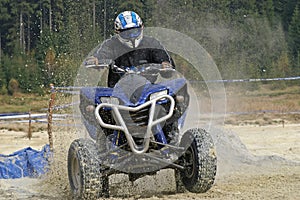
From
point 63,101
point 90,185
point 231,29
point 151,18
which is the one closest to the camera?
point 90,185

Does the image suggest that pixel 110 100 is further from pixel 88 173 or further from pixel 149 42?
pixel 149 42

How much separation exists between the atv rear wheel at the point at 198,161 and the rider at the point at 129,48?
0.91 metres

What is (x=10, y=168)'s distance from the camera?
377 inches

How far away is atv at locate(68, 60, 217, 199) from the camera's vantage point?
6211mm

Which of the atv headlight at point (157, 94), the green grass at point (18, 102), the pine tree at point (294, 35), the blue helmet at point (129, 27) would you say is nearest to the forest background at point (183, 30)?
the pine tree at point (294, 35)

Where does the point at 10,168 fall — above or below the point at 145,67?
below

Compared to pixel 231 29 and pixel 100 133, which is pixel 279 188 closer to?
pixel 100 133

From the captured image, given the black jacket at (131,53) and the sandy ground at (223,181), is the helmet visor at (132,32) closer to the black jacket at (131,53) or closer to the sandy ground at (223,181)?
the black jacket at (131,53)

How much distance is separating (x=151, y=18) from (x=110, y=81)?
28347mm

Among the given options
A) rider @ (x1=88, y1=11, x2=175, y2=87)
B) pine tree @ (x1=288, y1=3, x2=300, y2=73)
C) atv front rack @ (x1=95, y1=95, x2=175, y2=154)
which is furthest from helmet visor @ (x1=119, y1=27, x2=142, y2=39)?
pine tree @ (x1=288, y1=3, x2=300, y2=73)

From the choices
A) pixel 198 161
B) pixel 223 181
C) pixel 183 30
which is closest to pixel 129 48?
pixel 198 161

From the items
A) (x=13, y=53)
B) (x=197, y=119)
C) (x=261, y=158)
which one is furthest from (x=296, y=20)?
(x=261, y=158)

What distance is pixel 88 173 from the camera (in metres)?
6.20

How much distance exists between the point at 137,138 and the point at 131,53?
1.22 m
